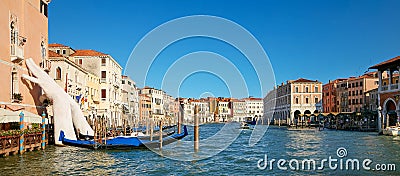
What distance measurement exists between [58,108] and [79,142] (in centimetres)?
207

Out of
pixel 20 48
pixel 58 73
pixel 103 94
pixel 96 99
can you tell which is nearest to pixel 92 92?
pixel 96 99

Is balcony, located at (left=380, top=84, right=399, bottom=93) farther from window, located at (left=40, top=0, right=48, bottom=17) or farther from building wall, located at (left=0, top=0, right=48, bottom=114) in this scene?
window, located at (left=40, top=0, right=48, bottom=17)

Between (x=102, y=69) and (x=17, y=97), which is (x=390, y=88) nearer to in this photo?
(x=102, y=69)

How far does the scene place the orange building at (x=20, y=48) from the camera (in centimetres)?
1467

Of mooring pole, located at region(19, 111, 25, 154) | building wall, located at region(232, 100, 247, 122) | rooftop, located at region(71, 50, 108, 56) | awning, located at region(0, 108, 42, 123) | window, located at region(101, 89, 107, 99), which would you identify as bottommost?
building wall, located at region(232, 100, 247, 122)

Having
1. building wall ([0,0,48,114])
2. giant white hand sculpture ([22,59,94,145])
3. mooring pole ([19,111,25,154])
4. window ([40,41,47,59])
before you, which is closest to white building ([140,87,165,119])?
window ([40,41,47,59])

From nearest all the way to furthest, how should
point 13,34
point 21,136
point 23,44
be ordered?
1. point 21,136
2. point 13,34
3. point 23,44

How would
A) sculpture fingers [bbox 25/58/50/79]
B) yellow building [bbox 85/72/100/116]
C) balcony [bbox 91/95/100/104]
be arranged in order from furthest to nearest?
balcony [bbox 91/95/100/104], yellow building [bbox 85/72/100/116], sculpture fingers [bbox 25/58/50/79]

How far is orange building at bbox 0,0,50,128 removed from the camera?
1467 centimetres

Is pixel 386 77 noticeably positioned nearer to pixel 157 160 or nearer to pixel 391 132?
pixel 391 132

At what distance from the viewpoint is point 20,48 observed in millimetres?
16094

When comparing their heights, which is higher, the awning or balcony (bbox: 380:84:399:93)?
balcony (bbox: 380:84:399:93)

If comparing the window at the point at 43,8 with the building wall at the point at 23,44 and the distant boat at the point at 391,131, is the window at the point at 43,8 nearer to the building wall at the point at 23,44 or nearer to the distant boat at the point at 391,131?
the building wall at the point at 23,44

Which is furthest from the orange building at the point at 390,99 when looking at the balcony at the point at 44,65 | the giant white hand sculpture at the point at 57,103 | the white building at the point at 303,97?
the white building at the point at 303,97
